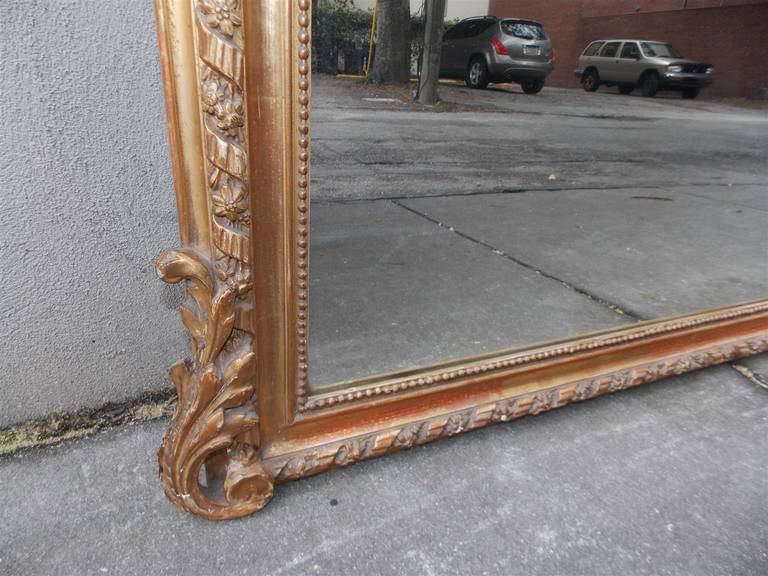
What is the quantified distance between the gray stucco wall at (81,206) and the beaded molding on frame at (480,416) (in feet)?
1.59

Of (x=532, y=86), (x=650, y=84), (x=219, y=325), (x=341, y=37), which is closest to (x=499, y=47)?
(x=532, y=86)

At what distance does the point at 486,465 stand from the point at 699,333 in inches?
32.8

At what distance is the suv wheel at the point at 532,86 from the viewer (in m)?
1.83

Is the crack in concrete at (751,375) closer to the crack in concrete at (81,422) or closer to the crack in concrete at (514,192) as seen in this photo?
the crack in concrete at (514,192)

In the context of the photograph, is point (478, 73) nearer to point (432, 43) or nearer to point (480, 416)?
point (432, 43)

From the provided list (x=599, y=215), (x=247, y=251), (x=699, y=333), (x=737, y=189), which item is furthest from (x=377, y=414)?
(x=737, y=189)

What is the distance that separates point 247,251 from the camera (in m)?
0.85

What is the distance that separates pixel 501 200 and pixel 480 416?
3.74 feet

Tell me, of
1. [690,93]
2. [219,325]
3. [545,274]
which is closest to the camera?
[219,325]

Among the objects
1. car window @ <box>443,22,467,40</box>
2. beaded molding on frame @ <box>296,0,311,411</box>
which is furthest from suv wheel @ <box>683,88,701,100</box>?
beaded molding on frame @ <box>296,0,311,411</box>

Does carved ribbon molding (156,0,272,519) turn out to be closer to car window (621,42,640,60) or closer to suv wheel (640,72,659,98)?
car window (621,42,640,60)

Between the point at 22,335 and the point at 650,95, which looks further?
the point at 650,95

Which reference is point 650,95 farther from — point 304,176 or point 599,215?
point 304,176

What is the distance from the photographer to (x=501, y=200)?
82.9 inches
